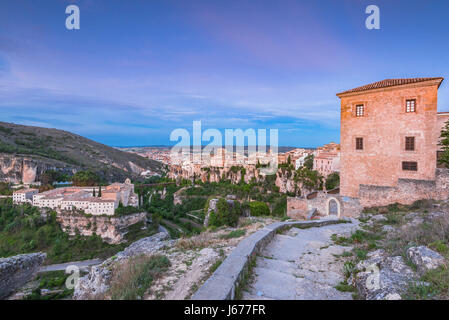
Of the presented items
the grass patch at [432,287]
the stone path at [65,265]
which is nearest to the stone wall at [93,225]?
the stone path at [65,265]

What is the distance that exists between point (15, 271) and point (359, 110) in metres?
17.2

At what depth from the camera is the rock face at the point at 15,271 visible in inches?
279

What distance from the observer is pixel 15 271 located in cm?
759

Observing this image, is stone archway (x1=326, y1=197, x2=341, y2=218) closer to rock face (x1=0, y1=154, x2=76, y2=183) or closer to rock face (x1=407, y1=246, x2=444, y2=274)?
rock face (x1=407, y1=246, x2=444, y2=274)

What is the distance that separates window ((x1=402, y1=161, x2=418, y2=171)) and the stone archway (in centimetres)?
375

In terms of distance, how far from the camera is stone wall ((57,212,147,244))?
30.0 m

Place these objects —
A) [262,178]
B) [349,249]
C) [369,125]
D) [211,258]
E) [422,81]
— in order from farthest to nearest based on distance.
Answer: [262,178], [369,125], [422,81], [349,249], [211,258]

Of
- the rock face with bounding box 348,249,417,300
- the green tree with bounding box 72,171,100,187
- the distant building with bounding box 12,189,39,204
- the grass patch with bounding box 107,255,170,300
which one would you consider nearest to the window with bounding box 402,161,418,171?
the rock face with bounding box 348,249,417,300

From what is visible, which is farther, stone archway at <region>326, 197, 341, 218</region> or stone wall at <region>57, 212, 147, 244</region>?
stone wall at <region>57, 212, 147, 244</region>

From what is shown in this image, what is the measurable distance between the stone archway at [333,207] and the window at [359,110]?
A: 505 centimetres

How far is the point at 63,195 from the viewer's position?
32781 millimetres
